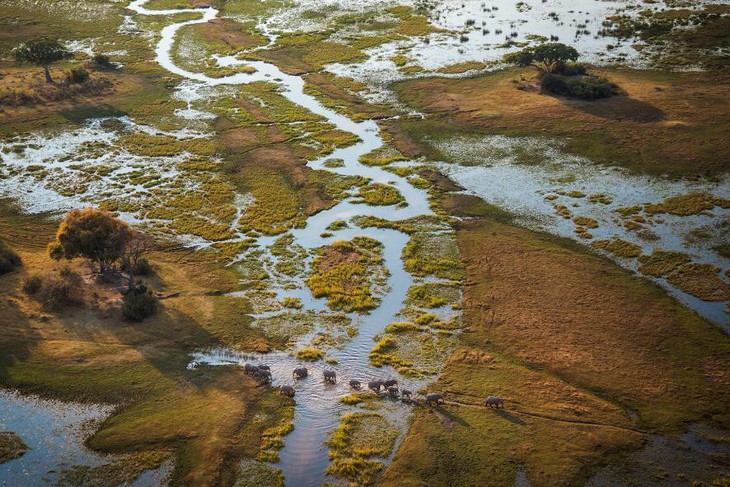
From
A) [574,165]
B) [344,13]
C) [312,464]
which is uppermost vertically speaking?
[344,13]

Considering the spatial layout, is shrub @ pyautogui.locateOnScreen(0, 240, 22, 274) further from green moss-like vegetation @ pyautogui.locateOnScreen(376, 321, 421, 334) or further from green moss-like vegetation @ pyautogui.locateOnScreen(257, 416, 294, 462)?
green moss-like vegetation @ pyautogui.locateOnScreen(376, 321, 421, 334)

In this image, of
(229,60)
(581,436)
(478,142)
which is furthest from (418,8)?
(581,436)

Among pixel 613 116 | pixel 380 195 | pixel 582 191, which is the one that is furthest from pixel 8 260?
pixel 613 116

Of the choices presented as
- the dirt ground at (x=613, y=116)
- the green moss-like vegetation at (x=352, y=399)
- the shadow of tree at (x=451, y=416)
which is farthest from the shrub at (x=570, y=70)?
the green moss-like vegetation at (x=352, y=399)

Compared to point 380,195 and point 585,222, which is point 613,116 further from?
point 380,195

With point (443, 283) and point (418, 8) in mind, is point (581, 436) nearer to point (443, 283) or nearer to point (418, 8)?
point (443, 283)

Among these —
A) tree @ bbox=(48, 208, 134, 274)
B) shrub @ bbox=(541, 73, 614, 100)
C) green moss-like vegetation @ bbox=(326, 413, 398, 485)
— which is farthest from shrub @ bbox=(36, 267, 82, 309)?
shrub @ bbox=(541, 73, 614, 100)
